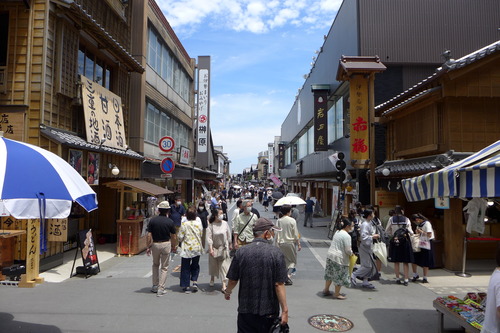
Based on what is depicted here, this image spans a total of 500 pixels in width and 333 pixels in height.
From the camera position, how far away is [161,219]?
7.27m

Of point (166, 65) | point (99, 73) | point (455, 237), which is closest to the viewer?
point (455, 237)

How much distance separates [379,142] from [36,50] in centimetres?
1291

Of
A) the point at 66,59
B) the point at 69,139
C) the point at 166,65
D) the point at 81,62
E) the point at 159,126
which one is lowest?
the point at 69,139

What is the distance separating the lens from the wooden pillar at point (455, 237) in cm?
948

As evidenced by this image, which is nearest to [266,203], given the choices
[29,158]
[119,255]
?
[119,255]

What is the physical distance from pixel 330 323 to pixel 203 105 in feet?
67.8

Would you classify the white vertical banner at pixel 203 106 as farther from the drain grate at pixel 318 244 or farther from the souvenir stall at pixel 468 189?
the souvenir stall at pixel 468 189

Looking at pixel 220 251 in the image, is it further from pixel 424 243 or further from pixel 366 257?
pixel 424 243

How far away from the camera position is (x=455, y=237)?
9.52 m

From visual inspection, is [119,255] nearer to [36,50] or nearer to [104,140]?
[104,140]

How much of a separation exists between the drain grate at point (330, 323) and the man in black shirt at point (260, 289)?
7.38ft

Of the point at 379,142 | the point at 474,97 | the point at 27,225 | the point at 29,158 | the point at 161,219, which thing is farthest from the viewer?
the point at 379,142

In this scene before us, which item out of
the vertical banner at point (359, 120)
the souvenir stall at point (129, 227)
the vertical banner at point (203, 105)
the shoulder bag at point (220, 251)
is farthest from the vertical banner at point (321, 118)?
the shoulder bag at point (220, 251)

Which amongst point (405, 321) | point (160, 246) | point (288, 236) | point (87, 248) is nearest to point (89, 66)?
point (87, 248)
